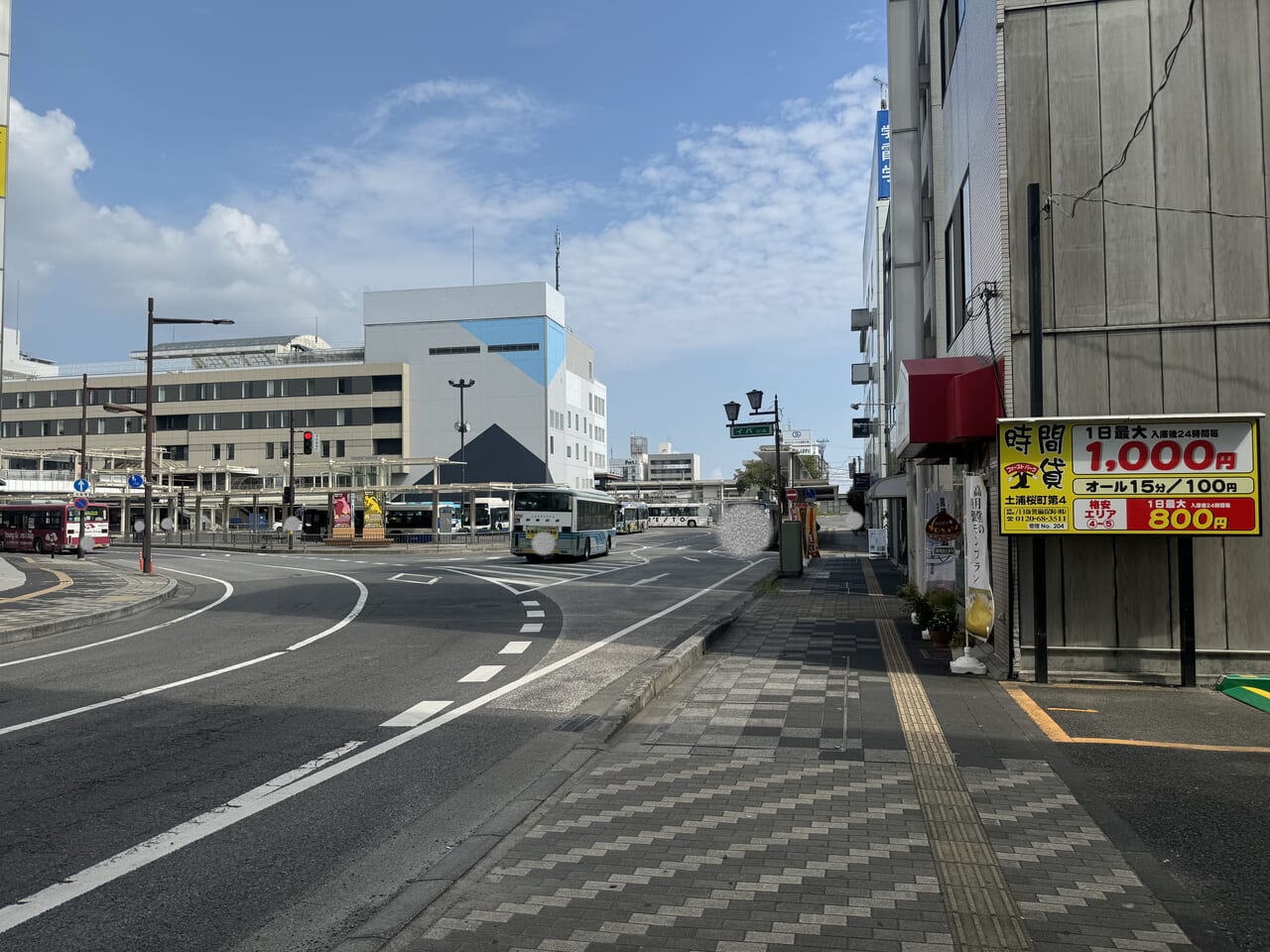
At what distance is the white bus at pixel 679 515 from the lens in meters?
101

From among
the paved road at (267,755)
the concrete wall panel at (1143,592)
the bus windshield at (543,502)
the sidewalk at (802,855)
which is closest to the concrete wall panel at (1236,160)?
the concrete wall panel at (1143,592)

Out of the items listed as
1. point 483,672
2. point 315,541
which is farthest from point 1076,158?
point 315,541

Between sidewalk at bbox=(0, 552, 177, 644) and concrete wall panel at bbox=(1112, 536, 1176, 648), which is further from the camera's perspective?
sidewalk at bbox=(0, 552, 177, 644)

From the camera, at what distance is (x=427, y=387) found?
87.2 meters

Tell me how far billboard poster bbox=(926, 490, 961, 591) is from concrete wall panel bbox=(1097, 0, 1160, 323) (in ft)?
17.7

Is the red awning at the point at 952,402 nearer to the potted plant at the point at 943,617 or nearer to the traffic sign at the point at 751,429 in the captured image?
the potted plant at the point at 943,617

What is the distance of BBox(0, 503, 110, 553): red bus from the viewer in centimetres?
4594

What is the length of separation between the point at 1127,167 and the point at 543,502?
2816 centimetres

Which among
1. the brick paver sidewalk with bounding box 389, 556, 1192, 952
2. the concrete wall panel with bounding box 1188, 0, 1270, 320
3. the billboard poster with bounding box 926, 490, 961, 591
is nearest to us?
the brick paver sidewalk with bounding box 389, 556, 1192, 952

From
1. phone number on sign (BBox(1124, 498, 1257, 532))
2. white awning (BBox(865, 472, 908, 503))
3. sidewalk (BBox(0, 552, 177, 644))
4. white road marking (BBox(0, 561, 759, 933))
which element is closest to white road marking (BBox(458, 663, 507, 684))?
white road marking (BBox(0, 561, 759, 933))

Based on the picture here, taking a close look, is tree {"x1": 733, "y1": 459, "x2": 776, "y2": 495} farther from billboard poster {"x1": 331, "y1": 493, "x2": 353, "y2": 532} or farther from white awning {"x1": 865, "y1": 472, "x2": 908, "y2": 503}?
white awning {"x1": 865, "y1": 472, "x2": 908, "y2": 503}

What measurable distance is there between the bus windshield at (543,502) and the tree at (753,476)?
5995cm

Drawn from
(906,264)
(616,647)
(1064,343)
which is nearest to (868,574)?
(906,264)

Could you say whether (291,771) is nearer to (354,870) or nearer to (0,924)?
(354,870)
